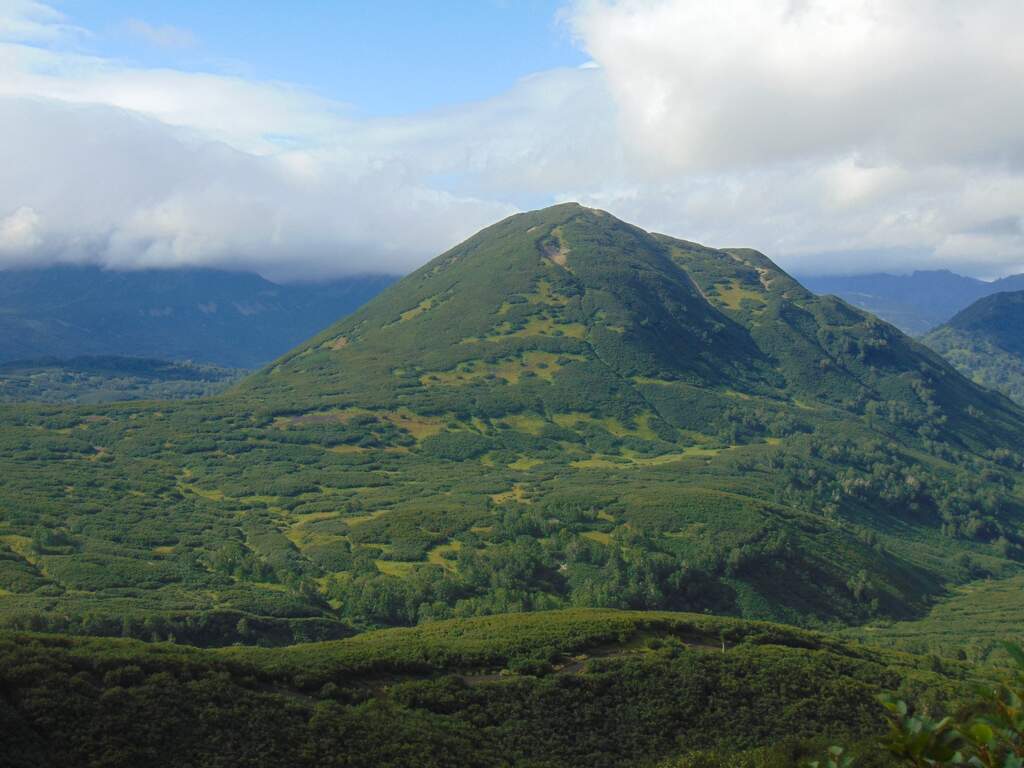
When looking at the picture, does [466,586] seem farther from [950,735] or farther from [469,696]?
[950,735]

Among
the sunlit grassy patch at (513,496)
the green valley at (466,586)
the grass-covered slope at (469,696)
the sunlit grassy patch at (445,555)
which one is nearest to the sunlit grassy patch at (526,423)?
the green valley at (466,586)

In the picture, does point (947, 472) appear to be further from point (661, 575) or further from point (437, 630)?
point (437, 630)

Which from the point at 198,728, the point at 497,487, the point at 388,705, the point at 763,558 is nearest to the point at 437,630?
the point at 388,705

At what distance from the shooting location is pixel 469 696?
2078 inches

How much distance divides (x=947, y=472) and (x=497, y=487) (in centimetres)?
11432

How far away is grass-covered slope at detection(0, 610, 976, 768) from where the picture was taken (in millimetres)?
39344

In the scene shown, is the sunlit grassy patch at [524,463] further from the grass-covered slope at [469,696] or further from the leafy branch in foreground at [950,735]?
the leafy branch in foreground at [950,735]

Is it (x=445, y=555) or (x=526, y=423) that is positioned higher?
(x=526, y=423)

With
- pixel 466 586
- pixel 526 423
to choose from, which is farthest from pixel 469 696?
pixel 526 423

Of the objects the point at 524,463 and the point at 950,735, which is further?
the point at 524,463

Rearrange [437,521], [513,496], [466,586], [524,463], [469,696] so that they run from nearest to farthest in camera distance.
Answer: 1. [469,696]
2. [466,586]
3. [437,521]
4. [513,496]
5. [524,463]

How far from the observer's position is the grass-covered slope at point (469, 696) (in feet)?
129

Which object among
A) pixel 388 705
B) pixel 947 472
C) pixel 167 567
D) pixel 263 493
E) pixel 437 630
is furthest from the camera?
pixel 947 472

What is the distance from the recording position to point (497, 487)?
488ft
